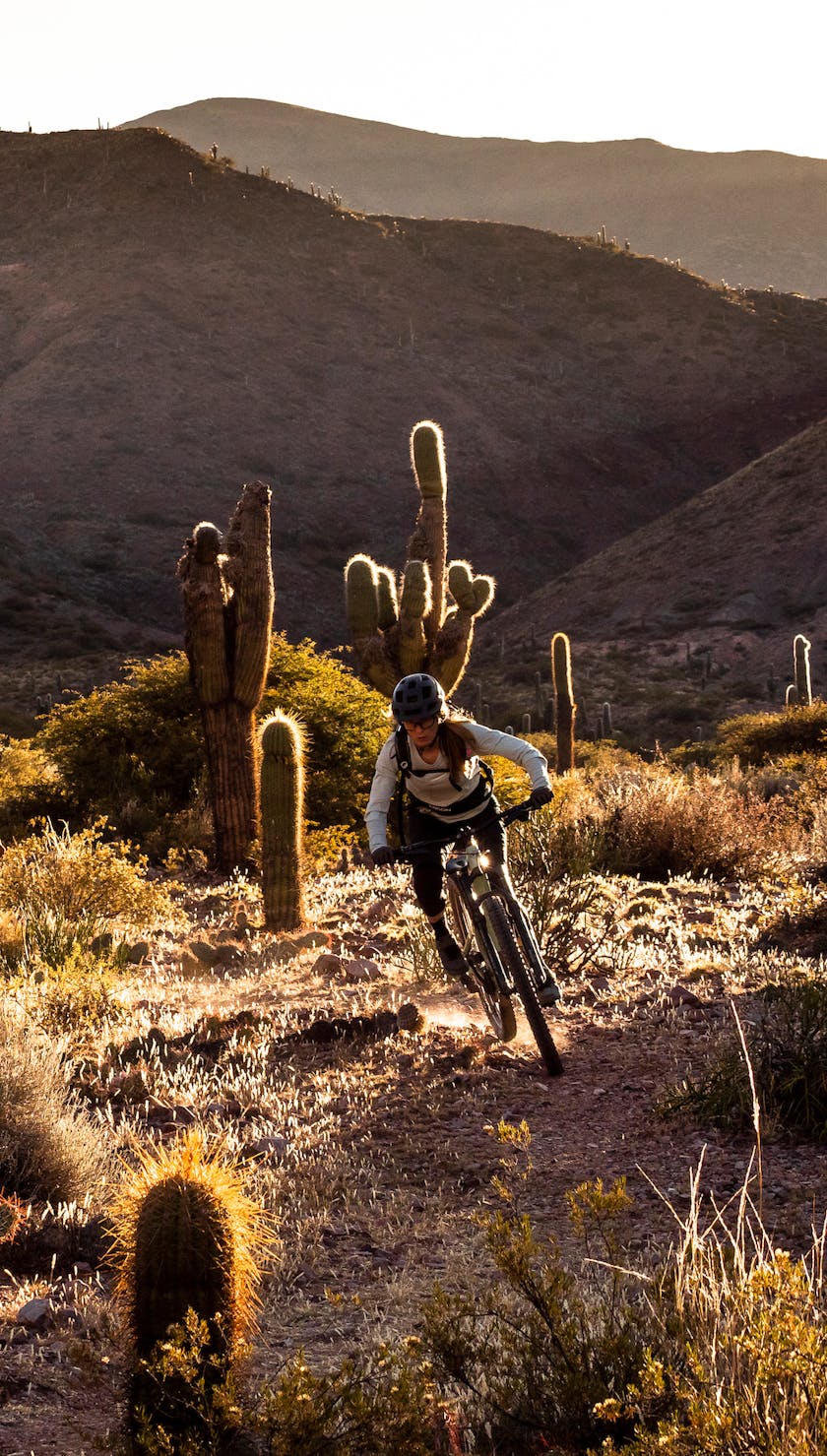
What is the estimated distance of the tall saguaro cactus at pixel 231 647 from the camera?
42.4 feet

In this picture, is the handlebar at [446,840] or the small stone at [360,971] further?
the small stone at [360,971]

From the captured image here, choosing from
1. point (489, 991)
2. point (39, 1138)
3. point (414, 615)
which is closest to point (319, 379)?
point (414, 615)

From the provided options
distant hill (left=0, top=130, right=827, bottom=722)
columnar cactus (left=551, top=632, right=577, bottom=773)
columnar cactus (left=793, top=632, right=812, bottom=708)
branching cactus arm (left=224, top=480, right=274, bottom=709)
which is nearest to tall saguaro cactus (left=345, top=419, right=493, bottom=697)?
branching cactus arm (left=224, top=480, right=274, bottom=709)

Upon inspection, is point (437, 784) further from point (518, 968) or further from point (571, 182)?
point (571, 182)

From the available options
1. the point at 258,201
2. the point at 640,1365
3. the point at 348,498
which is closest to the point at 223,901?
the point at 640,1365

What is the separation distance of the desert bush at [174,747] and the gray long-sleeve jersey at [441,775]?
27.6 ft

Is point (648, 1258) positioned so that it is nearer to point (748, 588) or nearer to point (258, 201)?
point (748, 588)

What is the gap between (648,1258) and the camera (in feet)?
15.0

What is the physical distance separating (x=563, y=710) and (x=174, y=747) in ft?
23.9

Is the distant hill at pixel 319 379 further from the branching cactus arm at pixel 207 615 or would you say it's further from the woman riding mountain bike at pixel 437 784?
the woman riding mountain bike at pixel 437 784

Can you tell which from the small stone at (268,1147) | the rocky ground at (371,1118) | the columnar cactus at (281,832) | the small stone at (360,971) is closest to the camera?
the rocky ground at (371,1118)

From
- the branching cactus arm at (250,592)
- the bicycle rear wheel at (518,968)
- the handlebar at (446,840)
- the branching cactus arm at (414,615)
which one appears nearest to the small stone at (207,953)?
the branching cactus arm at (250,592)

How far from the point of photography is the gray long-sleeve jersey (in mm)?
6699

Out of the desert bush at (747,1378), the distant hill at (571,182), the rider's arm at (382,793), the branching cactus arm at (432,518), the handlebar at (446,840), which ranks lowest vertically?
the desert bush at (747,1378)
